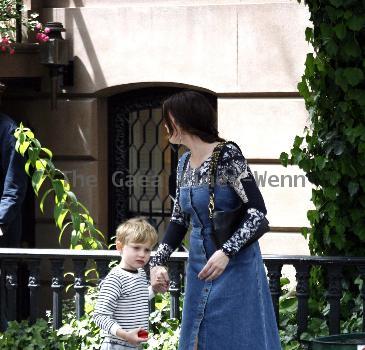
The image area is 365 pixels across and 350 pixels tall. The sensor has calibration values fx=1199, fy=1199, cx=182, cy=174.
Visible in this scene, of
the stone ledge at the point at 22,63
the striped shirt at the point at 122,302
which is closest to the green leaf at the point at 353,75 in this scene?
the striped shirt at the point at 122,302

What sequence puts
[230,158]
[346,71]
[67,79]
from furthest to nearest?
[67,79] → [346,71] → [230,158]

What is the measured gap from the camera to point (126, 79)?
9.98m

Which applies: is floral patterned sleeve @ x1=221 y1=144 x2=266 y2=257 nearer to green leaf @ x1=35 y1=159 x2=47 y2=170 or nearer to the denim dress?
the denim dress

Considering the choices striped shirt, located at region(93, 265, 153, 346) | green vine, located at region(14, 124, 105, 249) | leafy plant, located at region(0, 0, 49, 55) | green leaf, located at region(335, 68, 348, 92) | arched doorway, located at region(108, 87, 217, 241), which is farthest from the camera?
arched doorway, located at region(108, 87, 217, 241)

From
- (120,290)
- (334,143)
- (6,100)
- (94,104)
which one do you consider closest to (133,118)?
(94,104)

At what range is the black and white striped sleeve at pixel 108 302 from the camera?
19.4ft

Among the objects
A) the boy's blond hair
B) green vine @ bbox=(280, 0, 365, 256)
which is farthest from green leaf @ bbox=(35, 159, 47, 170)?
the boy's blond hair

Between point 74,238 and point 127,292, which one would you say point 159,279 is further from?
point 74,238

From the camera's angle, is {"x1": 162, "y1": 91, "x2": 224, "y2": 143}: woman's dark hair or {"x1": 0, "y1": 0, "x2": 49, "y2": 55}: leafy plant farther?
{"x1": 0, "y1": 0, "x2": 49, "y2": 55}: leafy plant

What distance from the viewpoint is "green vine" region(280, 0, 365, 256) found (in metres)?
6.70

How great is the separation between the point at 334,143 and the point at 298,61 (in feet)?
8.92

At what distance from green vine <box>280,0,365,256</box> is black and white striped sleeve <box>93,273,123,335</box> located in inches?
60.3

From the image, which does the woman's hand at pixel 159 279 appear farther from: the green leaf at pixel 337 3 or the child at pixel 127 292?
the green leaf at pixel 337 3

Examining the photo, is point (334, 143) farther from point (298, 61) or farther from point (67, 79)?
point (67, 79)
